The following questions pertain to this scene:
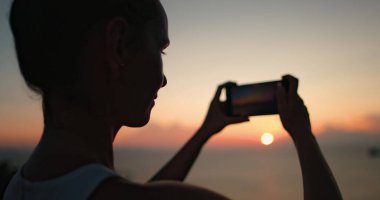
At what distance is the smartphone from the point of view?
1.96m

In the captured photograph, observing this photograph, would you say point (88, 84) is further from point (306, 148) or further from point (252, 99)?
point (252, 99)

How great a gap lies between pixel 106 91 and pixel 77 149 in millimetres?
210

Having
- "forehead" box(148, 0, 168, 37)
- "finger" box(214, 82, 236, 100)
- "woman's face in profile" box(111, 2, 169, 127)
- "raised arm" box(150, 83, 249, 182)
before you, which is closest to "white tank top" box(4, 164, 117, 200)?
"woman's face in profile" box(111, 2, 169, 127)

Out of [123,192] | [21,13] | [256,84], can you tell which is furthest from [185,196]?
[256,84]

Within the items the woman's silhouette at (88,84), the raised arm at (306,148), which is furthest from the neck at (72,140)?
the raised arm at (306,148)

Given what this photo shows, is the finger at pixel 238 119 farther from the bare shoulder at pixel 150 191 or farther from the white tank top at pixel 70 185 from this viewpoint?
the white tank top at pixel 70 185

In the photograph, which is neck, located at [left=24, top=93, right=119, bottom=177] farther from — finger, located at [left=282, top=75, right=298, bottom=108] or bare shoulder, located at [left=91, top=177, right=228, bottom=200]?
finger, located at [left=282, top=75, right=298, bottom=108]

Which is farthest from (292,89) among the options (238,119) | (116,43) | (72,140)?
(72,140)

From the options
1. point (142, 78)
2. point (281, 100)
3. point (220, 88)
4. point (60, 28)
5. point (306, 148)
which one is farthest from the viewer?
point (220, 88)

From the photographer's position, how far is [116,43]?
1.02 metres

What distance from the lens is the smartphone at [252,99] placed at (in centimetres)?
196

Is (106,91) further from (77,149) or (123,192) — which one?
(123,192)

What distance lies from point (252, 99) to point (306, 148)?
0.70 metres

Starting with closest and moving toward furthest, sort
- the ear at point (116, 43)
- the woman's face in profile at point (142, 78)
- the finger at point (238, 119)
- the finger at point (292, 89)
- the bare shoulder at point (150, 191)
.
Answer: the bare shoulder at point (150, 191) < the ear at point (116, 43) < the woman's face in profile at point (142, 78) < the finger at point (292, 89) < the finger at point (238, 119)
